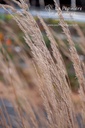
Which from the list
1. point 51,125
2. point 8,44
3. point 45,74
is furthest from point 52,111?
point 8,44

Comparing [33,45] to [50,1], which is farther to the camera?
[50,1]

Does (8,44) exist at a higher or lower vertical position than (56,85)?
lower

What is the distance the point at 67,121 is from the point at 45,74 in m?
0.22

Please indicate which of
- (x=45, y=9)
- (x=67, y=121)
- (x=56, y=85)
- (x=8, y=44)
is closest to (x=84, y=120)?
(x=67, y=121)

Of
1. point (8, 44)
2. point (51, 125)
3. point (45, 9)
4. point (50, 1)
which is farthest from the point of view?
point (8, 44)

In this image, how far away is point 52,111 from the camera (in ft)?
6.08

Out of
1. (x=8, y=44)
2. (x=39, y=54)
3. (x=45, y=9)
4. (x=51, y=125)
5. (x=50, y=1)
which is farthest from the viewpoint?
(x=8, y=44)

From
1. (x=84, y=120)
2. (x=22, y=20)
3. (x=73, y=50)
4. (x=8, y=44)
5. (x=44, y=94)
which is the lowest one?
(x=8, y=44)

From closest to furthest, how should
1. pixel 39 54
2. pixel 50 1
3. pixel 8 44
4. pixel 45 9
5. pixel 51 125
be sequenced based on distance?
pixel 39 54
pixel 51 125
pixel 45 9
pixel 50 1
pixel 8 44

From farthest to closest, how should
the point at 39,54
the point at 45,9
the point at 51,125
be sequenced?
the point at 45,9, the point at 51,125, the point at 39,54

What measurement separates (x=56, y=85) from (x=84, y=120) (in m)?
0.27

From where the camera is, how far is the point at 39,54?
1746 mm

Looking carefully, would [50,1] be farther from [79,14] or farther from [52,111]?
[52,111]

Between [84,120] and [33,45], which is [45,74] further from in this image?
[84,120]
